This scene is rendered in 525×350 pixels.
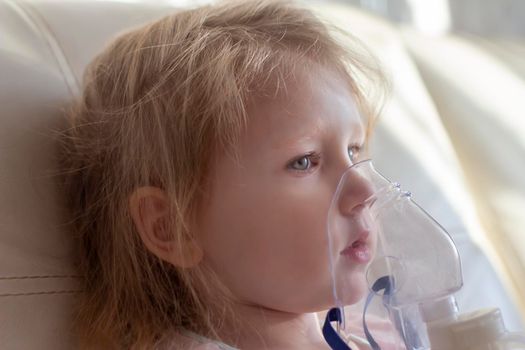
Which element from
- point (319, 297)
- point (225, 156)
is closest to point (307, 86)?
point (225, 156)

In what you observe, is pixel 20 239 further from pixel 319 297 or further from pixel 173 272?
pixel 319 297

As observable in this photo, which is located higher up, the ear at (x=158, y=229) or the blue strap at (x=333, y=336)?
the ear at (x=158, y=229)

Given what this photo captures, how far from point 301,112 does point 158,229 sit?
0.20 meters

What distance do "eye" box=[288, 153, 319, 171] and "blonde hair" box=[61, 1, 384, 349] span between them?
0.07 m

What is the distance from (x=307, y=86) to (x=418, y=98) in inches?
22.8

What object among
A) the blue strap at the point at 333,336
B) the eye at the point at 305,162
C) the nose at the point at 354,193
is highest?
the eye at the point at 305,162

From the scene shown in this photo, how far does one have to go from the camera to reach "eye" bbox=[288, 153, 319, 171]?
87 cm

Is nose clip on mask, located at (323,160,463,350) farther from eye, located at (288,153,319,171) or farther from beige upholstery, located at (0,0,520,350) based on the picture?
beige upholstery, located at (0,0,520,350)

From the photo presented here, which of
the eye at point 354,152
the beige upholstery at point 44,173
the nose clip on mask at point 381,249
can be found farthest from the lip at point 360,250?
the beige upholstery at point 44,173

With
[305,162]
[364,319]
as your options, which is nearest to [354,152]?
[305,162]

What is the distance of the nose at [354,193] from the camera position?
849 mm

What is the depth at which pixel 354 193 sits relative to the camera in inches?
33.6

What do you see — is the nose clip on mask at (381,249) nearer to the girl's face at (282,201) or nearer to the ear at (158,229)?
the girl's face at (282,201)

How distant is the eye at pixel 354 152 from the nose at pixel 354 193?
0.06 m
